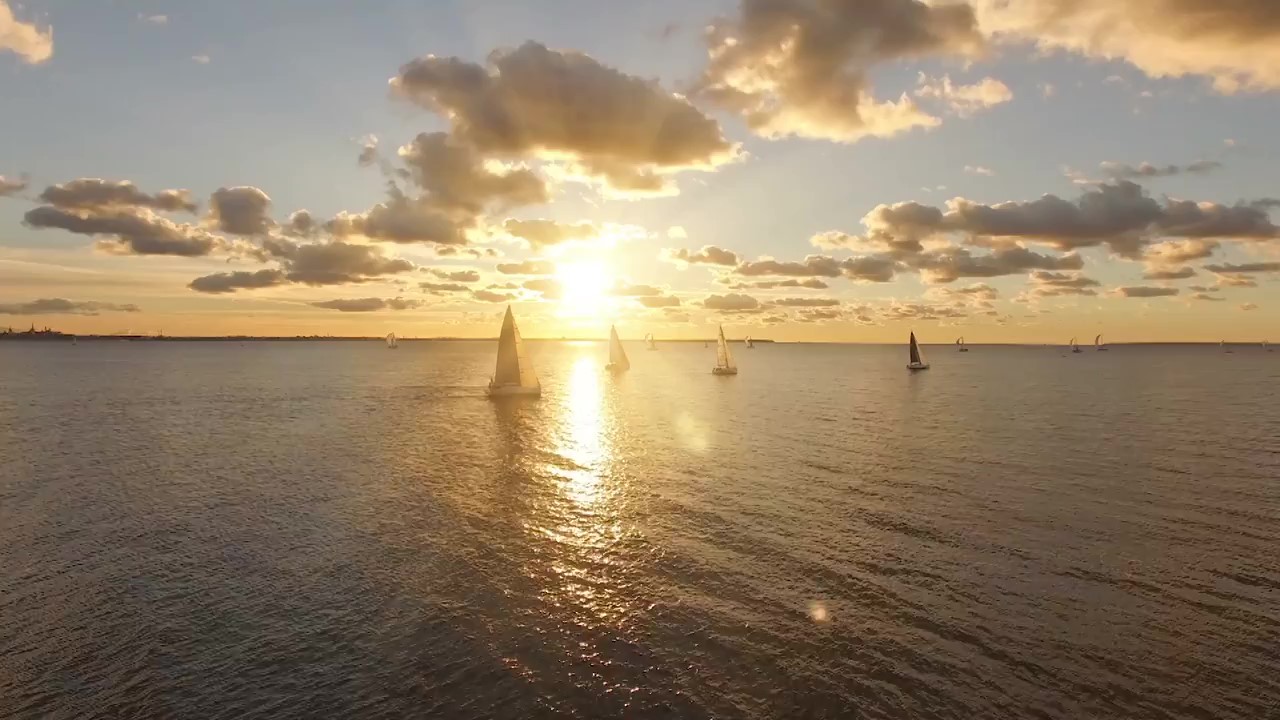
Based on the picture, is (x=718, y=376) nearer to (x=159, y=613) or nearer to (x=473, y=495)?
(x=473, y=495)

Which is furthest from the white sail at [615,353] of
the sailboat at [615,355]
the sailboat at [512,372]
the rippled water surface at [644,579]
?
the rippled water surface at [644,579]

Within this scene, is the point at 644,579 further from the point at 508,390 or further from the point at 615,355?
the point at 615,355

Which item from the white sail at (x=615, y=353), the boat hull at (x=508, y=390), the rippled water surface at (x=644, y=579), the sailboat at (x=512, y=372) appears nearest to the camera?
the rippled water surface at (x=644, y=579)

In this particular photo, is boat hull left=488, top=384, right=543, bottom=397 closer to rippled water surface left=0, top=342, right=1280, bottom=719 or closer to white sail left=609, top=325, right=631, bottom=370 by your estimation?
rippled water surface left=0, top=342, right=1280, bottom=719

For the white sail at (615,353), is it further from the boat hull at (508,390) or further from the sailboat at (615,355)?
the boat hull at (508,390)

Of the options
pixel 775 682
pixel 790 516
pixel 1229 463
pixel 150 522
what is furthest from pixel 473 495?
pixel 1229 463

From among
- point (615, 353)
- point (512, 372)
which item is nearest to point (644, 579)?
point (512, 372)
